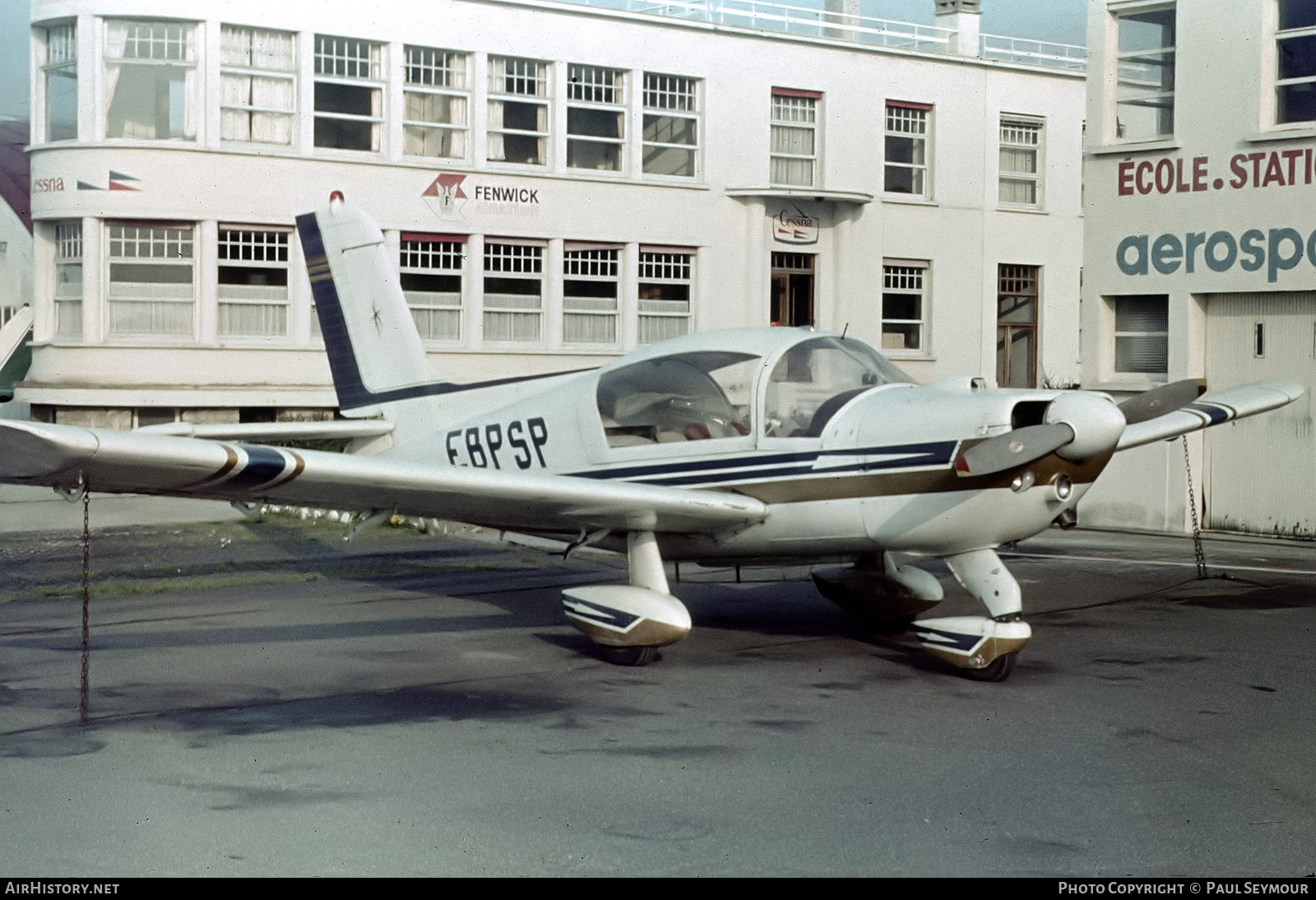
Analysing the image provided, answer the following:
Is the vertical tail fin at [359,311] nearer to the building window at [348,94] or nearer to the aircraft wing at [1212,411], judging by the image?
the aircraft wing at [1212,411]

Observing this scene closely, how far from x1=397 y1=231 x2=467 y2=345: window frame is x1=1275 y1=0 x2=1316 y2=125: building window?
573 inches

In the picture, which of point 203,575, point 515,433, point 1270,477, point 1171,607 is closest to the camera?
point 515,433

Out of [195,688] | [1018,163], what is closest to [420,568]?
[195,688]

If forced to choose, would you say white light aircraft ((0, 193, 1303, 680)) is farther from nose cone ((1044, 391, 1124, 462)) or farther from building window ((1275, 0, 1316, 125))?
building window ((1275, 0, 1316, 125))

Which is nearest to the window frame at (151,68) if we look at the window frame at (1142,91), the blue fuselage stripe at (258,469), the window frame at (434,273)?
the window frame at (434,273)

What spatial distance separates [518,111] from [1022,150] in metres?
12.4

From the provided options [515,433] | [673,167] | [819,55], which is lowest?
[515,433]

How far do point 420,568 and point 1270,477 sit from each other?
9.66 m

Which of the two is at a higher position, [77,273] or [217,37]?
[217,37]

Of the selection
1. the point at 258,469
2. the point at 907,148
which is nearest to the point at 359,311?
the point at 258,469

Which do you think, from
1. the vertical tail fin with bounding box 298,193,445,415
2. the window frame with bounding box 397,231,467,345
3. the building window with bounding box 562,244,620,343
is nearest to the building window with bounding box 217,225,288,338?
the window frame with bounding box 397,231,467,345

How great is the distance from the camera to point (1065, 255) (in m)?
34.2

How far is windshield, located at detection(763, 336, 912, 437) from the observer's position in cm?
945

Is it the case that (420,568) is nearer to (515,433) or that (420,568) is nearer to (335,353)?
(335,353)
